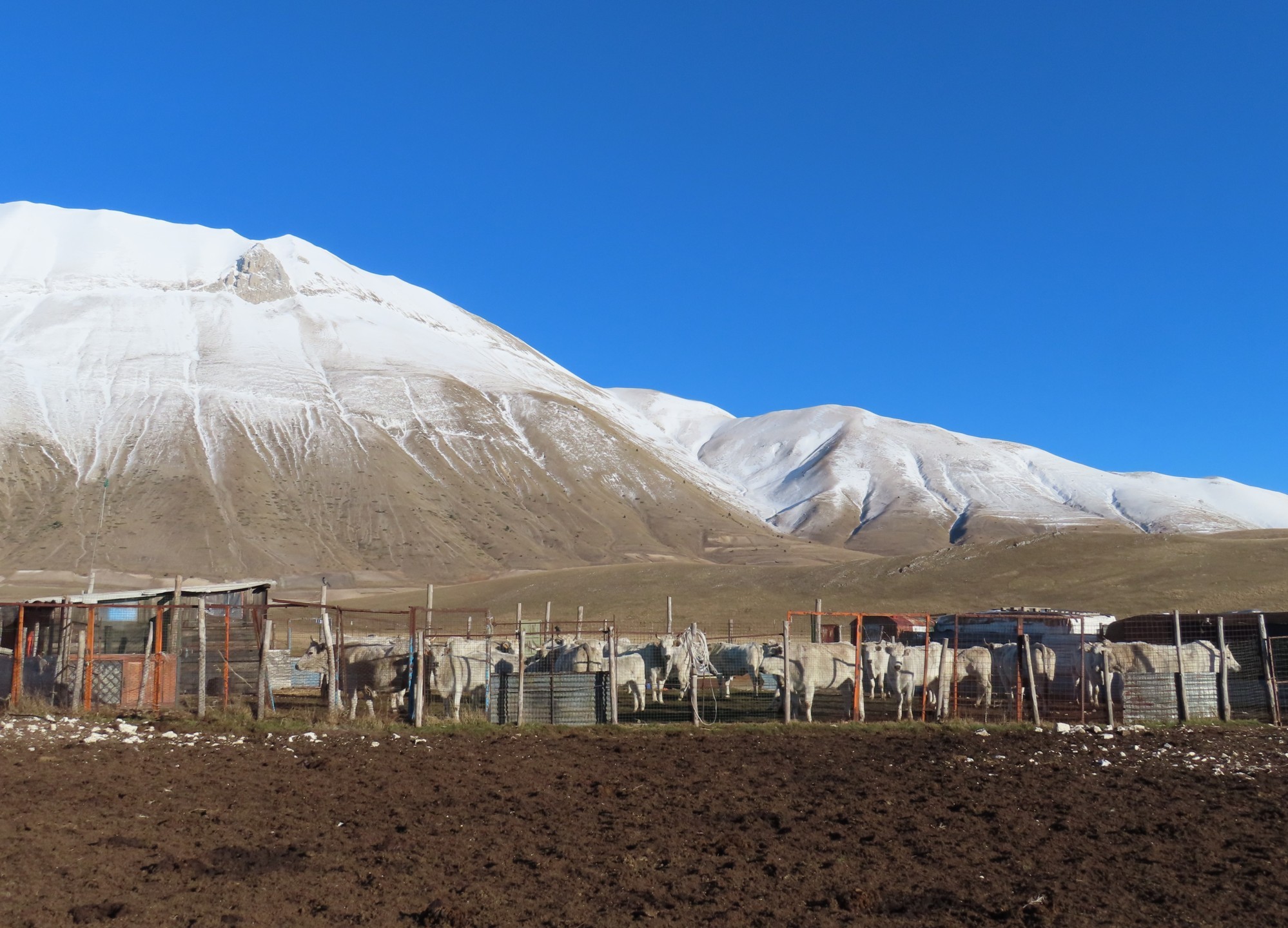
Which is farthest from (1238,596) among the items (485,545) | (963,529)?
(963,529)

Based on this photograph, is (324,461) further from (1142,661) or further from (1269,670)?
(1269,670)

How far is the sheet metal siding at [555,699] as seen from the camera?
66.4ft

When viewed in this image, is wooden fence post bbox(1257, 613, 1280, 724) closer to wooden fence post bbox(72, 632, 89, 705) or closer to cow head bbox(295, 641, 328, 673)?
cow head bbox(295, 641, 328, 673)

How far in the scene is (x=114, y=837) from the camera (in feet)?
34.6

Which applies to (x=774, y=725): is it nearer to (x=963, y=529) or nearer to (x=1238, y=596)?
(x=1238, y=596)

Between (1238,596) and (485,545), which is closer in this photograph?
(1238,596)

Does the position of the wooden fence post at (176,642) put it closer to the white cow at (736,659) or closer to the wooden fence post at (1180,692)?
the white cow at (736,659)

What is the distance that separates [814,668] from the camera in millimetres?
22031

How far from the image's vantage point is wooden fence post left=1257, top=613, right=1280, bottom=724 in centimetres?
2064

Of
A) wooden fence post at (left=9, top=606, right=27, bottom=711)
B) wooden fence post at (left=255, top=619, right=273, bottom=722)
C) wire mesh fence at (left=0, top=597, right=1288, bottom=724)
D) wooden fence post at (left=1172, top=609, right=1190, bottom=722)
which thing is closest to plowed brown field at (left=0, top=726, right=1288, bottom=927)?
wooden fence post at (left=255, top=619, right=273, bottom=722)

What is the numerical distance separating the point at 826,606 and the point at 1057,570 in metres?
15.4

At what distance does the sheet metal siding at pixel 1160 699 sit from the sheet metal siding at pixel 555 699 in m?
10.5

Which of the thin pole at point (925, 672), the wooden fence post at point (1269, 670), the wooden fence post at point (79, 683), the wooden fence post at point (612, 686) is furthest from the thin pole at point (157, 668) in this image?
the wooden fence post at point (1269, 670)

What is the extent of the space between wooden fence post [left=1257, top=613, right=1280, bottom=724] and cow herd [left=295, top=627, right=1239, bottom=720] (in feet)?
2.89
